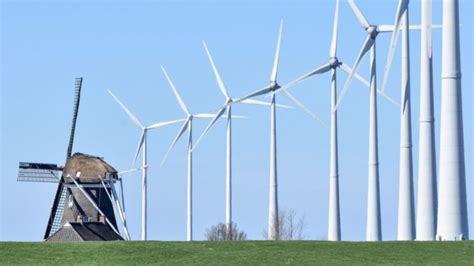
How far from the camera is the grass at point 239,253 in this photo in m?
45.3

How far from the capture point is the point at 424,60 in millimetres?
53594

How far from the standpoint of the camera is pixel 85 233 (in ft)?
379

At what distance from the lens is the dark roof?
11300cm

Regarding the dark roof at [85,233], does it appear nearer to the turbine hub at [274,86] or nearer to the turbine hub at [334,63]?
the turbine hub at [274,86]

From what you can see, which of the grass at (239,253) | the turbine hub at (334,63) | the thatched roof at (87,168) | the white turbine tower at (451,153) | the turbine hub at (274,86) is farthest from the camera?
the thatched roof at (87,168)

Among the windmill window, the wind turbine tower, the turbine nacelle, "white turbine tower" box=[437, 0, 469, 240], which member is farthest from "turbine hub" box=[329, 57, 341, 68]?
the windmill window

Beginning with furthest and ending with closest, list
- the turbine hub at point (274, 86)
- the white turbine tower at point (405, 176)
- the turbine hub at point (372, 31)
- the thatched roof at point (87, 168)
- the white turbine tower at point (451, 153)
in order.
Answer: the thatched roof at point (87, 168) < the turbine hub at point (274, 86) < the turbine hub at point (372, 31) < the white turbine tower at point (405, 176) < the white turbine tower at point (451, 153)

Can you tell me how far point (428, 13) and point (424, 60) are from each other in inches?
72.1

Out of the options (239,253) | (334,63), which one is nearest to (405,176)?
(239,253)

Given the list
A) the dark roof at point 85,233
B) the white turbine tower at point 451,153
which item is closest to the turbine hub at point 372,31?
the white turbine tower at point 451,153

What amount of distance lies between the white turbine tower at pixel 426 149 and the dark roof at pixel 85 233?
2427 inches

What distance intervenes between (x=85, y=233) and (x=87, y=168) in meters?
10.6

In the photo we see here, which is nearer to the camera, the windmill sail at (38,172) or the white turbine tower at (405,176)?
the white turbine tower at (405,176)

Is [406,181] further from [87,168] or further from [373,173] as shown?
[87,168]
